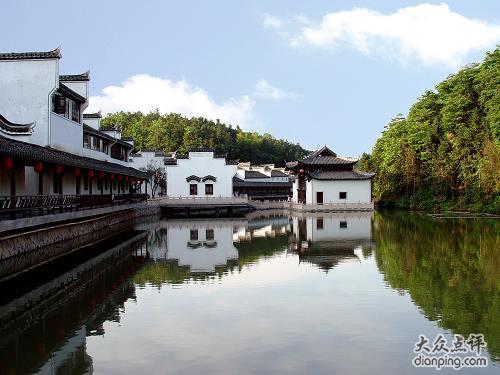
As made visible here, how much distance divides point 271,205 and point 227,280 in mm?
43235

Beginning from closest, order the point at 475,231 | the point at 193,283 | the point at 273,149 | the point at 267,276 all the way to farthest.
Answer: the point at 193,283 → the point at 267,276 → the point at 475,231 → the point at 273,149

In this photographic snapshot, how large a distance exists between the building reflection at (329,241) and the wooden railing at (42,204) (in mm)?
9058

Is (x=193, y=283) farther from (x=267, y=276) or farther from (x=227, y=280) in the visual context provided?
(x=267, y=276)

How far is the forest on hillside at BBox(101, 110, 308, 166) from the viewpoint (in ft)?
294

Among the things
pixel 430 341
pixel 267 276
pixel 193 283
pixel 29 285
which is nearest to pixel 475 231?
pixel 267 276

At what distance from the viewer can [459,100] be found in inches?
1836

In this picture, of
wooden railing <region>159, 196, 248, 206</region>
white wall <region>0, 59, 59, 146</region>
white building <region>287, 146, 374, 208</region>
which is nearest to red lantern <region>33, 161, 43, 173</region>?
white wall <region>0, 59, 59, 146</region>

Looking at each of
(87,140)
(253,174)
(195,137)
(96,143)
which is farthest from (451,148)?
(195,137)

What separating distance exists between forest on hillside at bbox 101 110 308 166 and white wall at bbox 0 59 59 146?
55.3m

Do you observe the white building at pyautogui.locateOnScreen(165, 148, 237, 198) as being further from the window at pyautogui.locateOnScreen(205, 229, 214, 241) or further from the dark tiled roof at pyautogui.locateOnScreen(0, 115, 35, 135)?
the dark tiled roof at pyautogui.locateOnScreen(0, 115, 35, 135)

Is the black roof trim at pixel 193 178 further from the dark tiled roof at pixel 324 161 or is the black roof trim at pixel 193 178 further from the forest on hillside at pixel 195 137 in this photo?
Answer: the forest on hillside at pixel 195 137

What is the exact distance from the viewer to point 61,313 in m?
11.8

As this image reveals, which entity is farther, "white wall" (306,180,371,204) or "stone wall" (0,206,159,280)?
"white wall" (306,180,371,204)

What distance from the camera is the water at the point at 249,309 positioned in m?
8.58
